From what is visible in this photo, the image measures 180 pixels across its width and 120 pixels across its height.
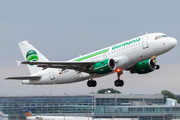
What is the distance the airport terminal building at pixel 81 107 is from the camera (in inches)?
2662

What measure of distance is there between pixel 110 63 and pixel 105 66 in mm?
752

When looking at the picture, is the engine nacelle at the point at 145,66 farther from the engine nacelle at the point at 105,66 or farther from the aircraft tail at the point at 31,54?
the aircraft tail at the point at 31,54

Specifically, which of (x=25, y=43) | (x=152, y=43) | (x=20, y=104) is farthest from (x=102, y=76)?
(x=20, y=104)

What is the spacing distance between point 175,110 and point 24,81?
128 feet

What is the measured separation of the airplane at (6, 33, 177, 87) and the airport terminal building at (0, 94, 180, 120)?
6.28 meters

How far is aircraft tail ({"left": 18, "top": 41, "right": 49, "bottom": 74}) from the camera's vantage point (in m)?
60.0

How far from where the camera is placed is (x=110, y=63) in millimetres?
48406

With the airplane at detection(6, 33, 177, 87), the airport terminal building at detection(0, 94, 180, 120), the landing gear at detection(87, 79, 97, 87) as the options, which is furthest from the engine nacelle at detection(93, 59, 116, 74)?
the airport terminal building at detection(0, 94, 180, 120)

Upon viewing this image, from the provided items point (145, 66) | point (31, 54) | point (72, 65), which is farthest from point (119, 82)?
point (31, 54)

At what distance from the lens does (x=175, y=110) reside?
85875mm

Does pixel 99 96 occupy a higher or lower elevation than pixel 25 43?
lower

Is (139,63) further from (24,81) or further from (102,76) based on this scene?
(24,81)

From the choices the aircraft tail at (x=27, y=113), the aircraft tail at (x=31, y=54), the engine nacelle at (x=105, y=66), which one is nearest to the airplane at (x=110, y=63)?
the engine nacelle at (x=105, y=66)

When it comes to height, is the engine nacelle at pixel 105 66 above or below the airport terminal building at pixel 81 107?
above
